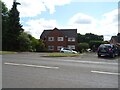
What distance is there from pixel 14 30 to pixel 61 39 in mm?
30710

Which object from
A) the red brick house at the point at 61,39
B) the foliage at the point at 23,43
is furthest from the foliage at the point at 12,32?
the red brick house at the point at 61,39

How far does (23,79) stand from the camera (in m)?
9.89

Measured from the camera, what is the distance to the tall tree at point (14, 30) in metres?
52.5

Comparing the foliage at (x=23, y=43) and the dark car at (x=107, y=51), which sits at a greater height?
the foliage at (x=23, y=43)

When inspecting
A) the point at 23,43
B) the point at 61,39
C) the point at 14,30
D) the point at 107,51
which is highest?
the point at 14,30

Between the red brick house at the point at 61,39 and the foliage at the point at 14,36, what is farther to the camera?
the red brick house at the point at 61,39

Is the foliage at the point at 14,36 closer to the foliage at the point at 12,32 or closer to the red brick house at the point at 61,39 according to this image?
the foliage at the point at 12,32

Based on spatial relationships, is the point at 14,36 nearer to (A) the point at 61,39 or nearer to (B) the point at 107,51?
(A) the point at 61,39

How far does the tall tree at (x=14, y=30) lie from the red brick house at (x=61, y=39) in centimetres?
2855

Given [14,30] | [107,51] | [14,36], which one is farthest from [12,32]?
[107,51]

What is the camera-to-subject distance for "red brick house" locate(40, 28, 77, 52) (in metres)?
81.7

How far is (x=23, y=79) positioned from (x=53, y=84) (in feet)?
5.04

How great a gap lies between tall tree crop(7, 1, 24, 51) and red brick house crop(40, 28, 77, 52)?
2855 cm

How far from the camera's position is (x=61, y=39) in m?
81.7
